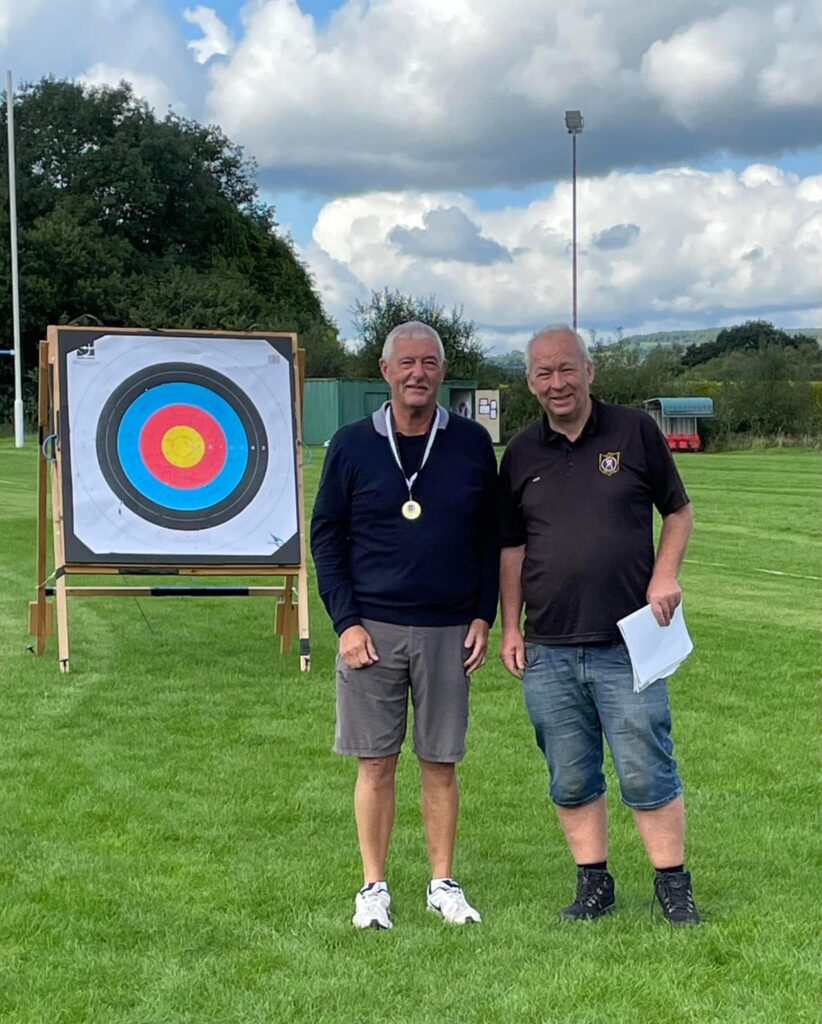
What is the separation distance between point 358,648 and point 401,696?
26 centimetres

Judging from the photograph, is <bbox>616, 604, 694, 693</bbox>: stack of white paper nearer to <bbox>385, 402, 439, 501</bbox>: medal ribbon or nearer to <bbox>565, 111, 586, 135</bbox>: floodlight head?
<bbox>385, 402, 439, 501</bbox>: medal ribbon

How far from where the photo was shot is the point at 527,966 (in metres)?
3.96

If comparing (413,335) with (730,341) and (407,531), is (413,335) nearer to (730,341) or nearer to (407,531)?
(407,531)

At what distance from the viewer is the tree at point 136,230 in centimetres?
5397

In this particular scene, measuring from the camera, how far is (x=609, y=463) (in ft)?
13.6

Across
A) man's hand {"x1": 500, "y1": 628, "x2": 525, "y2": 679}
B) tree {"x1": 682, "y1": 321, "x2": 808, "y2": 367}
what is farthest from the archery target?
tree {"x1": 682, "y1": 321, "x2": 808, "y2": 367}

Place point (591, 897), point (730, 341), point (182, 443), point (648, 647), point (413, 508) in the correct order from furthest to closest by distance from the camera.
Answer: point (730, 341)
point (182, 443)
point (591, 897)
point (413, 508)
point (648, 647)

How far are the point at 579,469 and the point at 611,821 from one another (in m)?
1.93

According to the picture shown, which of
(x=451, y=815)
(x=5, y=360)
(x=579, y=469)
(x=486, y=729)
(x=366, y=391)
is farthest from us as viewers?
(x=5, y=360)

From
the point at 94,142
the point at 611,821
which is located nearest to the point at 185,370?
the point at 611,821

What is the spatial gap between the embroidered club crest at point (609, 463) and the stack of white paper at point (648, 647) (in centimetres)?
42

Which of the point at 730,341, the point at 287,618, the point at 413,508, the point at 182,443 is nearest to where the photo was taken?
the point at 413,508

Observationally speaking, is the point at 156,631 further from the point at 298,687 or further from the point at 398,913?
the point at 398,913

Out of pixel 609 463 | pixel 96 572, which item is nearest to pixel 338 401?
pixel 96 572
